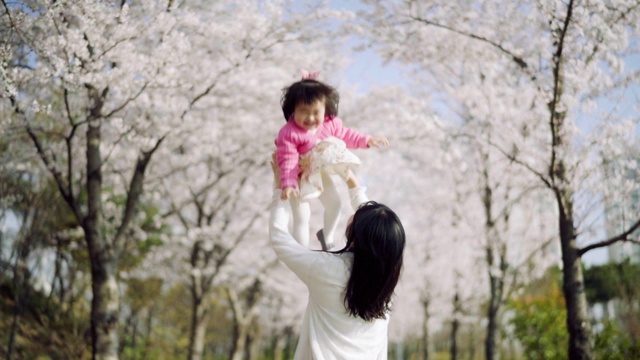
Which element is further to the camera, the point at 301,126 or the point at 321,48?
the point at 321,48

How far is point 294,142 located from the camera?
113 inches

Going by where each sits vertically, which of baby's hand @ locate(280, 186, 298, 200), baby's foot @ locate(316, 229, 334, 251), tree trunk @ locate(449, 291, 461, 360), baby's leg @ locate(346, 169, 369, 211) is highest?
tree trunk @ locate(449, 291, 461, 360)

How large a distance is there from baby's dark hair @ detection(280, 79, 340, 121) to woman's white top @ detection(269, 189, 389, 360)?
703mm

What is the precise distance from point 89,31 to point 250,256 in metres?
8.60

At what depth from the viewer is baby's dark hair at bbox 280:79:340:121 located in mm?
2848

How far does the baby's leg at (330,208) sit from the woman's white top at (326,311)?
58 cm

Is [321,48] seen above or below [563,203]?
above

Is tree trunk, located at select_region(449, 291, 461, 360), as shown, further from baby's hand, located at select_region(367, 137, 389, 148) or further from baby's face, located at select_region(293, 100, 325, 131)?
baby's face, located at select_region(293, 100, 325, 131)

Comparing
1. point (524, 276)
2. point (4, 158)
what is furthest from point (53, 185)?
point (524, 276)

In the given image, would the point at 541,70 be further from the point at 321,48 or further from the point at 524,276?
the point at 524,276

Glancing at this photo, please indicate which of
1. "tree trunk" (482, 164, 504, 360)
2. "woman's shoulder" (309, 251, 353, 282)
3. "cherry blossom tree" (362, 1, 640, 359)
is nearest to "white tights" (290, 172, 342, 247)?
"woman's shoulder" (309, 251, 353, 282)

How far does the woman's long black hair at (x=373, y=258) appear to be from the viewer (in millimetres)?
2373

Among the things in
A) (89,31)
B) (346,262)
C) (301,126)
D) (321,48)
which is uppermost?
(321,48)

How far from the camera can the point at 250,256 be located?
12734 mm
